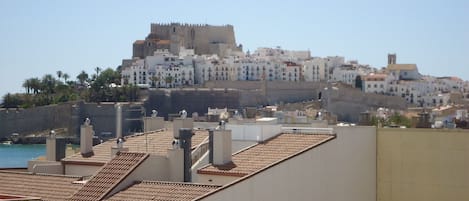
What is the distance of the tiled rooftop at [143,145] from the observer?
33.9 ft

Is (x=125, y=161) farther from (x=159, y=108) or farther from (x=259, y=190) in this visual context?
(x=159, y=108)

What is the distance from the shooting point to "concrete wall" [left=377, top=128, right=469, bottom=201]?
29.5ft

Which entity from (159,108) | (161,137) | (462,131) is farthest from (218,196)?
(159,108)

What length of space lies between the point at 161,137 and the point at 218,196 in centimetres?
363

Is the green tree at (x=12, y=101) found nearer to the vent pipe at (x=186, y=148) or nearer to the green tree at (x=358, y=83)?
the green tree at (x=358, y=83)

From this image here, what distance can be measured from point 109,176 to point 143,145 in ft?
7.38

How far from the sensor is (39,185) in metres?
8.91

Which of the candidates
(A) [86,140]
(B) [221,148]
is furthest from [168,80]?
(B) [221,148]

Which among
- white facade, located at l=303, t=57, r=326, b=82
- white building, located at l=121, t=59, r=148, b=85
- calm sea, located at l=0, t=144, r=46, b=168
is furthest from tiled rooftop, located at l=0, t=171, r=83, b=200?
white facade, located at l=303, t=57, r=326, b=82

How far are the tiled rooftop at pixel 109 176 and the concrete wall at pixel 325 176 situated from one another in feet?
2.53

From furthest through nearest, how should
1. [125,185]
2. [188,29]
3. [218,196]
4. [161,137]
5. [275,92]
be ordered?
1. [188,29]
2. [275,92]
3. [161,137]
4. [125,185]
5. [218,196]

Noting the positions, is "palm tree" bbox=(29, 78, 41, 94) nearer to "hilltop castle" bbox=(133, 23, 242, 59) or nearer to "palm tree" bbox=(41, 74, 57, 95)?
"palm tree" bbox=(41, 74, 57, 95)

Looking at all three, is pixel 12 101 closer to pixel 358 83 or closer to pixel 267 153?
pixel 358 83

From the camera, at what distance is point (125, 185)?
843 centimetres
